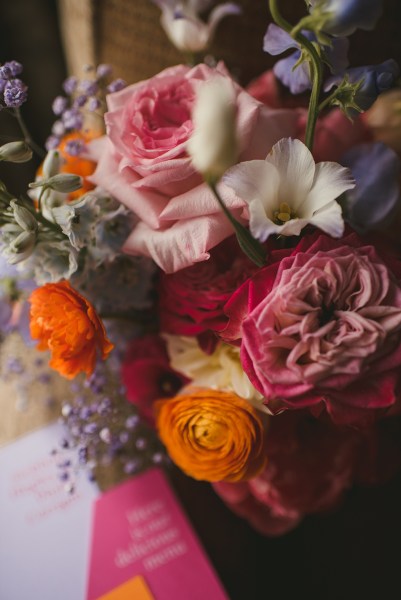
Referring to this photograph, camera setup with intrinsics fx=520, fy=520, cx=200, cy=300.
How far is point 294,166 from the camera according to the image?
40 centimetres

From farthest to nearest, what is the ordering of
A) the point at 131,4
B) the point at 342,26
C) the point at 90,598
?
1. the point at 131,4
2. the point at 90,598
3. the point at 342,26

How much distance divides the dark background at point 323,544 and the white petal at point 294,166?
333 mm

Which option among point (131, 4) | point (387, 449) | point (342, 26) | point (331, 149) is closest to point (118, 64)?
point (131, 4)

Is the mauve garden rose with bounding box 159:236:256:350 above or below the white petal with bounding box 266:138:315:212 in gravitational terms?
below

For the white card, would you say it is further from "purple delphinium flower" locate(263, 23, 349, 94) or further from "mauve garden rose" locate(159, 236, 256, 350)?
"purple delphinium flower" locate(263, 23, 349, 94)

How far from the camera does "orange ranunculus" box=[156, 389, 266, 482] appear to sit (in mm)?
447

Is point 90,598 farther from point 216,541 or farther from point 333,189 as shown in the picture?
point 333,189

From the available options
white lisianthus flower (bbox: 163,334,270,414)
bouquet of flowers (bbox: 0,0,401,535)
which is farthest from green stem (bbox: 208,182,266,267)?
white lisianthus flower (bbox: 163,334,270,414)

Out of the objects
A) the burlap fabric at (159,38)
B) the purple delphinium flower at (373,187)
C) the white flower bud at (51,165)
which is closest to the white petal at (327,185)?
the purple delphinium flower at (373,187)

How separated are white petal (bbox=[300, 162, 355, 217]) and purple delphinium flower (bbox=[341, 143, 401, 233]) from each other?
12cm

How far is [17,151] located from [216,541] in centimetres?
48

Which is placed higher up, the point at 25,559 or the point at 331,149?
the point at 331,149

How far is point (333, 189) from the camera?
383 millimetres

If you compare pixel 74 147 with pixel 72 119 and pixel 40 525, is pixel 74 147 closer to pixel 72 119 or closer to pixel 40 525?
pixel 72 119
